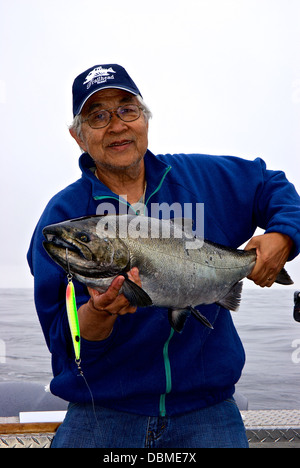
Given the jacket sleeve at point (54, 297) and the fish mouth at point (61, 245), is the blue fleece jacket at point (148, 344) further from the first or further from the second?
the fish mouth at point (61, 245)

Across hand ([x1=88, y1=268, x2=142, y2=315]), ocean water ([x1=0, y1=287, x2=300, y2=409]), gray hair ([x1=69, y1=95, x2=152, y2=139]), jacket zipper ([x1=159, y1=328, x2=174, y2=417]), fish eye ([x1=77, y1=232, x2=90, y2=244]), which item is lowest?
ocean water ([x1=0, y1=287, x2=300, y2=409])

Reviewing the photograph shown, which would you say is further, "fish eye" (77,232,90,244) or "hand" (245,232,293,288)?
"hand" (245,232,293,288)

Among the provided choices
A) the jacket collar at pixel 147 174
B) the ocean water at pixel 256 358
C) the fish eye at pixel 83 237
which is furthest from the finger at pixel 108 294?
the ocean water at pixel 256 358

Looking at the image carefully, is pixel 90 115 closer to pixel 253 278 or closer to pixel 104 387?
pixel 253 278

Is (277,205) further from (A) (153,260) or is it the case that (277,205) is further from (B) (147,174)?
(A) (153,260)

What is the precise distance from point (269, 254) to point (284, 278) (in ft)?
0.76

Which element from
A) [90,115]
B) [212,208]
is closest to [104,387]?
[212,208]

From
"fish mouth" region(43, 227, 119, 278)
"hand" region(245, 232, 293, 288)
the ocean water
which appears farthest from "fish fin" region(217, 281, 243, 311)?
the ocean water

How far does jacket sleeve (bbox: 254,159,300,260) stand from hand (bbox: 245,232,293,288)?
0.05 metres

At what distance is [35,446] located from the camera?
3.29m

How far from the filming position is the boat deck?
3.33 meters

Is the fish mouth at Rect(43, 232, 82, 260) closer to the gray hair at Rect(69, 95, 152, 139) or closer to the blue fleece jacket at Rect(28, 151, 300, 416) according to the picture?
the blue fleece jacket at Rect(28, 151, 300, 416)

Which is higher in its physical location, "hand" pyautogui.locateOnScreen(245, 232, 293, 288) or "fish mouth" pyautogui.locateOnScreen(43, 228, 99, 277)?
"fish mouth" pyautogui.locateOnScreen(43, 228, 99, 277)

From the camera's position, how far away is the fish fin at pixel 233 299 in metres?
2.97
